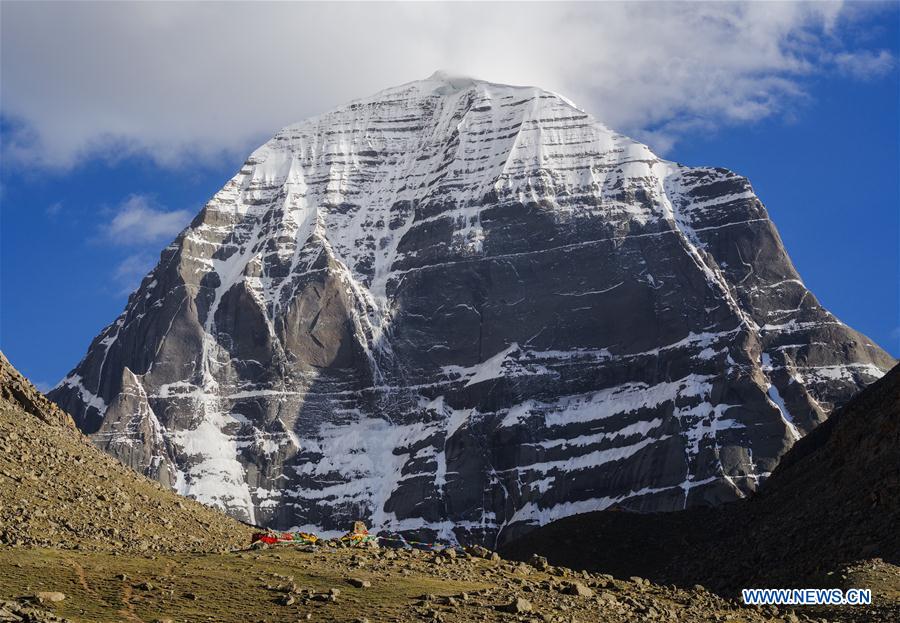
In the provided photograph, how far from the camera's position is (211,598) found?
70750mm

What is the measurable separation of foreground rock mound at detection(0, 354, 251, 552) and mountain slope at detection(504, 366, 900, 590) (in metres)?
39.6

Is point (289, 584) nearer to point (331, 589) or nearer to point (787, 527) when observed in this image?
point (331, 589)

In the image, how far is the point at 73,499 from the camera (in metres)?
103

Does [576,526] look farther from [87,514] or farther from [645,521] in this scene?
[87,514]

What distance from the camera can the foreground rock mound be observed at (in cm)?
9525

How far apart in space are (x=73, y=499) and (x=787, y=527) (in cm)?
6175

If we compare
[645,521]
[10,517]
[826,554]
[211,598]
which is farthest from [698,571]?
[211,598]

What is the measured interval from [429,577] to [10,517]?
2966 centimetres

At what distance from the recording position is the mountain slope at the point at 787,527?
121688 millimetres

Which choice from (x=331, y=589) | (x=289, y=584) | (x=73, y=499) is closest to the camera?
(x=331, y=589)

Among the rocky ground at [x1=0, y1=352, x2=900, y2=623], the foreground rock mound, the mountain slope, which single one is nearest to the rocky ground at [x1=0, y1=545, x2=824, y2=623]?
the rocky ground at [x1=0, y1=352, x2=900, y2=623]

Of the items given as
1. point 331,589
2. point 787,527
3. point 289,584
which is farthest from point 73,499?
point 787,527

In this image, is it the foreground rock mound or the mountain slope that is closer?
the foreground rock mound

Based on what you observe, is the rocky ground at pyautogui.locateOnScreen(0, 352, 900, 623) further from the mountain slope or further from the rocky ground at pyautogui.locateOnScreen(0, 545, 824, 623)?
the mountain slope
